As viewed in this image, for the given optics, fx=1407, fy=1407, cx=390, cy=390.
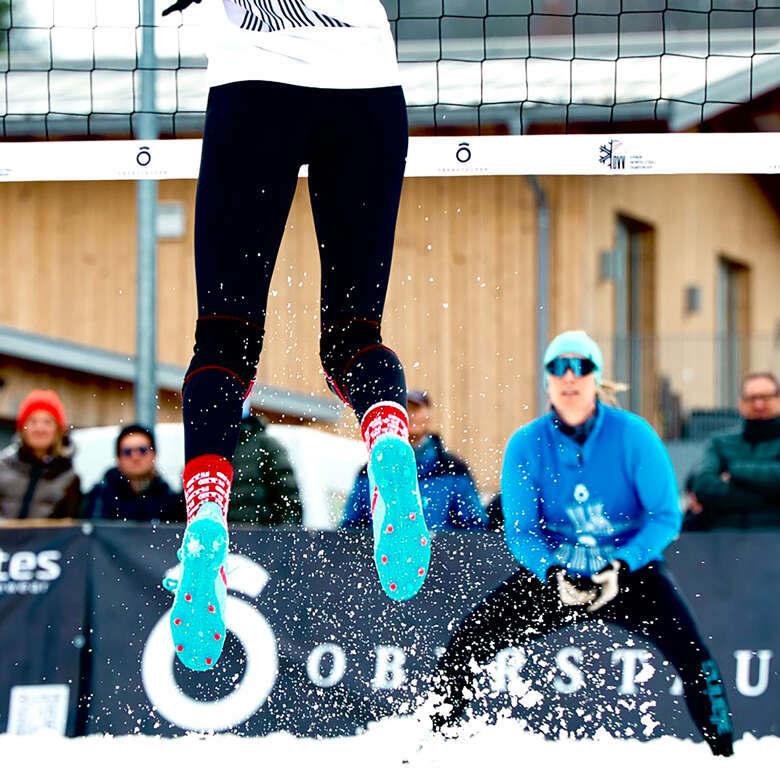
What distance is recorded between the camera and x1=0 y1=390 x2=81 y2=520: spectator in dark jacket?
651cm

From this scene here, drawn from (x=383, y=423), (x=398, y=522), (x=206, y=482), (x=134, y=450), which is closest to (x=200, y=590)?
(x=206, y=482)

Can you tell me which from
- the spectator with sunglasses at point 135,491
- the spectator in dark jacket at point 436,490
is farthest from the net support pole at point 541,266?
the spectator in dark jacket at point 436,490

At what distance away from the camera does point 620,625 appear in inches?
199

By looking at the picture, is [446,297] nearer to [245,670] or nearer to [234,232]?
[245,670]

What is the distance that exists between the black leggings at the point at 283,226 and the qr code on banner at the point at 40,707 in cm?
273

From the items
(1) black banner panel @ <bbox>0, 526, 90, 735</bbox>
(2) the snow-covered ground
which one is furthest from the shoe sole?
(1) black banner panel @ <bbox>0, 526, 90, 735</bbox>

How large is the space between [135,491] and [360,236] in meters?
3.25

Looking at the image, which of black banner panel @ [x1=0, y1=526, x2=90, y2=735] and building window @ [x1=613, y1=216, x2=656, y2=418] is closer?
black banner panel @ [x1=0, y1=526, x2=90, y2=735]

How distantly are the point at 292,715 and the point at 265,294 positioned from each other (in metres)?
2.72

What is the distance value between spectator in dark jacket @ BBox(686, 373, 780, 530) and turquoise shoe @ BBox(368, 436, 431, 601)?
3.67 m

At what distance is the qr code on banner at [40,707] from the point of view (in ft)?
18.6

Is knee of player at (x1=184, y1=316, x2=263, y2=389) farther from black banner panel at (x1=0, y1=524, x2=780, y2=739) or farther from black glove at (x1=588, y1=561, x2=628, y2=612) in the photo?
black banner panel at (x1=0, y1=524, x2=780, y2=739)

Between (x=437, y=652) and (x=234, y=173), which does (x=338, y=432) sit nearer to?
(x=437, y=652)

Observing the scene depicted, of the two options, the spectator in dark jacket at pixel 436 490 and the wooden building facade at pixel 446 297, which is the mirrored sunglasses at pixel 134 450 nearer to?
the spectator in dark jacket at pixel 436 490
